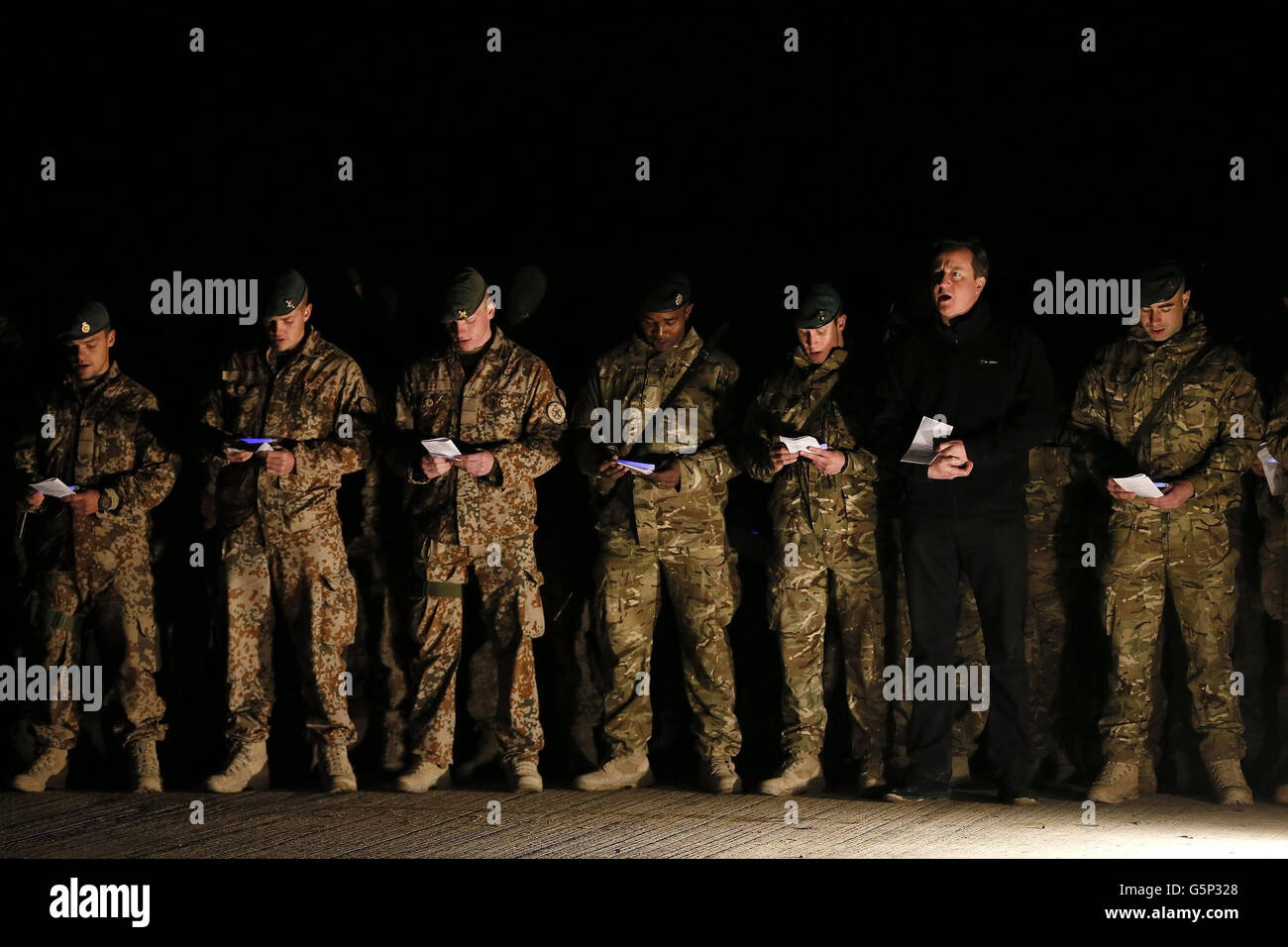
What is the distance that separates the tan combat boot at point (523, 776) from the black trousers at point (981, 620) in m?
1.56

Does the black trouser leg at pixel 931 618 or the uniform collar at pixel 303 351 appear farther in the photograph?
the uniform collar at pixel 303 351

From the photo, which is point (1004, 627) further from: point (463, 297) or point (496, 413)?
point (463, 297)

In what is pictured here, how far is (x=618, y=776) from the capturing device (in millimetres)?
7605

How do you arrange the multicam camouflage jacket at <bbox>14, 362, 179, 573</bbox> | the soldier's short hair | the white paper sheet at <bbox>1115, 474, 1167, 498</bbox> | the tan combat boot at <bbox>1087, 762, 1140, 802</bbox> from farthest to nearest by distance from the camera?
the multicam camouflage jacket at <bbox>14, 362, 179, 573</bbox> → the tan combat boot at <bbox>1087, 762, 1140, 802</bbox> → the soldier's short hair → the white paper sheet at <bbox>1115, 474, 1167, 498</bbox>

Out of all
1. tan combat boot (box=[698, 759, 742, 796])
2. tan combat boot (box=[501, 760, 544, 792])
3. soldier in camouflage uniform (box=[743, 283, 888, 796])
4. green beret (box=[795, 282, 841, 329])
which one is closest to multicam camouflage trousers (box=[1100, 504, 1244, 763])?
soldier in camouflage uniform (box=[743, 283, 888, 796])

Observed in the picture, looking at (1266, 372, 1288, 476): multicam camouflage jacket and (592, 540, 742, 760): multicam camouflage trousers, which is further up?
(1266, 372, 1288, 476): multicam camouflage jacket

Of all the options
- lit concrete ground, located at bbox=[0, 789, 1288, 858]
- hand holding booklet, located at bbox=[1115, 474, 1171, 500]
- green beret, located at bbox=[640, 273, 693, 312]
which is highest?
green beret, located at bbox=[640, 273, 693, 312]

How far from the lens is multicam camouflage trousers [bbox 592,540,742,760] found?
760cm

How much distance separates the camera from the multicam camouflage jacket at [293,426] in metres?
7.59

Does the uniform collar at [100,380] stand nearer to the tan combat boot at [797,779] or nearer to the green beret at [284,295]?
the green beret at [284,295]

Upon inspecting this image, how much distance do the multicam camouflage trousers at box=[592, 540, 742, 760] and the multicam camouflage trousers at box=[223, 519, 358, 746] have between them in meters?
1.10

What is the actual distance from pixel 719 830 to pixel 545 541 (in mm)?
1907

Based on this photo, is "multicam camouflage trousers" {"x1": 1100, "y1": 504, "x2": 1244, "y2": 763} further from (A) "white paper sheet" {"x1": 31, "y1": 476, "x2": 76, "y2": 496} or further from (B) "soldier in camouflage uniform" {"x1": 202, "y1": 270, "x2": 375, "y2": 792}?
(A) "white paper sheet" {"x1": 31, "y1": 476, "x2": 76, "y2": 496}

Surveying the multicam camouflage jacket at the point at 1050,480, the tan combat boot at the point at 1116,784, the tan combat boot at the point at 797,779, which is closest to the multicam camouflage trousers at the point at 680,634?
the tan combat boot at the point at 797,779
